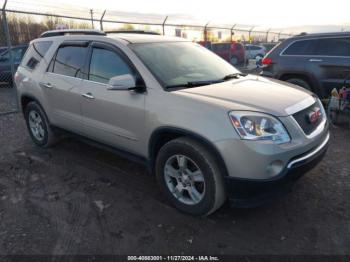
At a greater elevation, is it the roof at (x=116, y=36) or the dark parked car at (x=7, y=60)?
the roof at (x=116, y=36)

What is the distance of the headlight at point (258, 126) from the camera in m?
2.88

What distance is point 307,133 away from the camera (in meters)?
3.19

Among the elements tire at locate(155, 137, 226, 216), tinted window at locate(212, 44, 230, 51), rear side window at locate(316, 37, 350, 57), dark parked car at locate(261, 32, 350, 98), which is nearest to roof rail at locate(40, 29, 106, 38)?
tire at locate(155, 137, 226, 216)

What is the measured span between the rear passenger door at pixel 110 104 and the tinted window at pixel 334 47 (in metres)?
5.03

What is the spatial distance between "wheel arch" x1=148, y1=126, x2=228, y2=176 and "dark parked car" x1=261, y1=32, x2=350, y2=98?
4743mm

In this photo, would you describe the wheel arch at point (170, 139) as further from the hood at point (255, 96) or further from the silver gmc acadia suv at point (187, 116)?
the hood at point (255, 96)

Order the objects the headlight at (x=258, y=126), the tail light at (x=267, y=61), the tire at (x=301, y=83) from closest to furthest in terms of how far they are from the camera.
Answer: the headlight at (x=258, y=126), the tire at (x=301, y=83), the tail light at (x=267, y=61)

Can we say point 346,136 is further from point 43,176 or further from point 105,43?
point 43,176

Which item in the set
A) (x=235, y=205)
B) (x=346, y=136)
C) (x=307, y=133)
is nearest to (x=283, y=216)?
(x=235, y=205)

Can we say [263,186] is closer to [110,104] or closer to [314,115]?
[314,115]

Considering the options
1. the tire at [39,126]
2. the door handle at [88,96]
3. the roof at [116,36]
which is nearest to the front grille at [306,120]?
the roof at [116,36]

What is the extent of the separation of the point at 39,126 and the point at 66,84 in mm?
1402

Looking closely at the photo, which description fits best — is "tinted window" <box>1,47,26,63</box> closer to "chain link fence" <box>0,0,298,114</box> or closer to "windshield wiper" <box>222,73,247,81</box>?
"chain link fence" <box>0,0,298,114</box>

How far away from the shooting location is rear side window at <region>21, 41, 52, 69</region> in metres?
5.15
